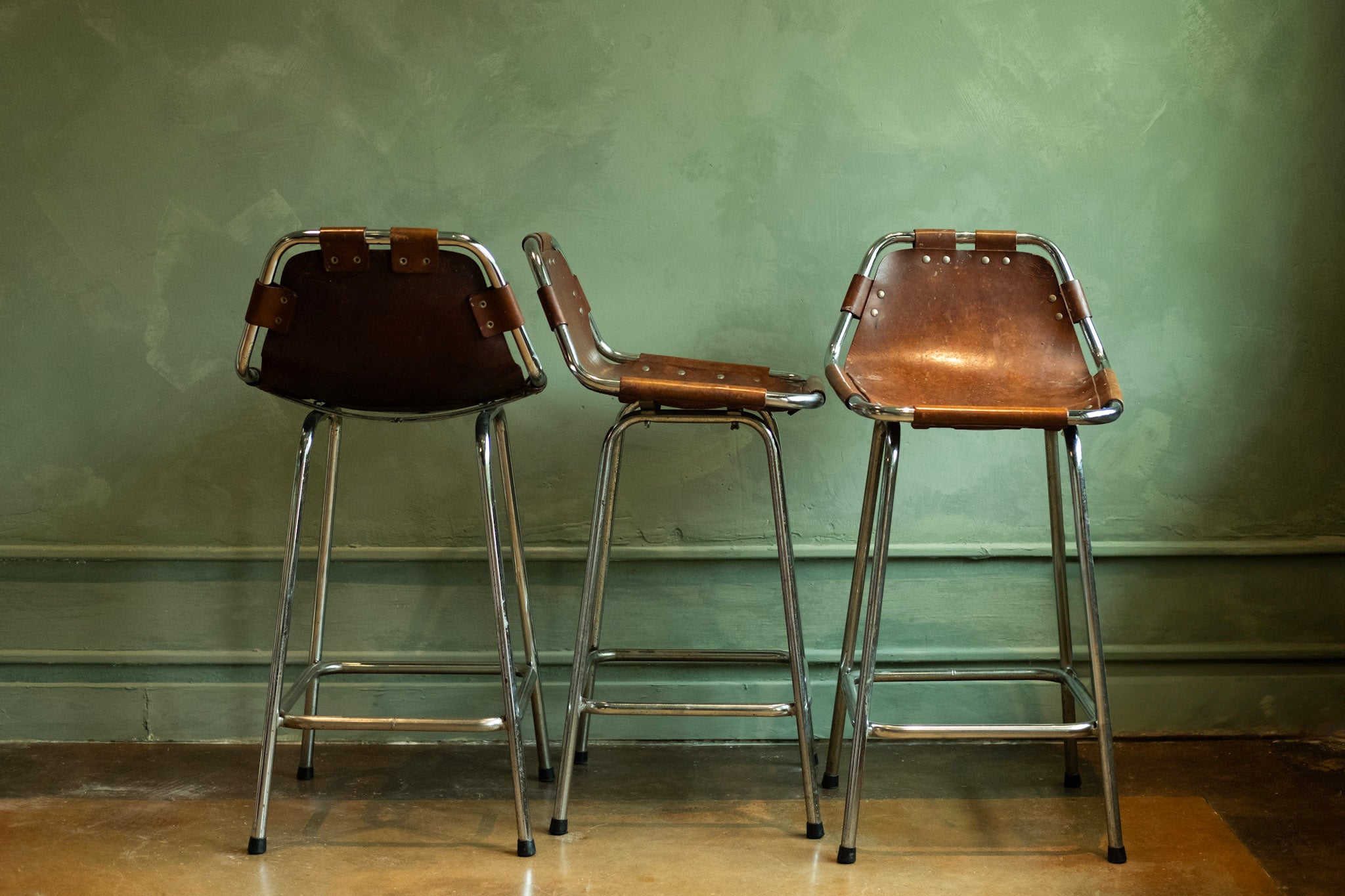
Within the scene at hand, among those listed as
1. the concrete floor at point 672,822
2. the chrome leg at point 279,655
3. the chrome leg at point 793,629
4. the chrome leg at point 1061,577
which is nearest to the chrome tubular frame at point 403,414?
the chrome leg at point 279,655

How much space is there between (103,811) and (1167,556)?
85.0 inches

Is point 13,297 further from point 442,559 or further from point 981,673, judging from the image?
point 981,673

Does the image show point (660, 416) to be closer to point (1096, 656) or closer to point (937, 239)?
point (937, 239)

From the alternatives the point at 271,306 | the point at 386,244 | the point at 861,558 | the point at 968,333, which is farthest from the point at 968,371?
the point at 271,306

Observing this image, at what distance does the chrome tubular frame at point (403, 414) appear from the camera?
5.61 ft

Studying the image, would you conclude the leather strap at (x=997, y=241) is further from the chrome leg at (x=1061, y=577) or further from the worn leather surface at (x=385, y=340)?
the worn leather surface at (x=385, y=340)

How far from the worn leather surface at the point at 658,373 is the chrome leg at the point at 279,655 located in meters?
0.48

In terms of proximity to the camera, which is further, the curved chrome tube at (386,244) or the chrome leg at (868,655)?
the chrome leg at (868,655)

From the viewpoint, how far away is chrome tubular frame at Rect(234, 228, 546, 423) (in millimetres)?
1710

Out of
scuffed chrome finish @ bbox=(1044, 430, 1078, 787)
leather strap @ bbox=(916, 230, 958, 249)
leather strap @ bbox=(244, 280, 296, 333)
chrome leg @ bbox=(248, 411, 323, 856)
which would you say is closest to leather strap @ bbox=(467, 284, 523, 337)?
leather strap @ bbox=(244, 280, 296, 333)

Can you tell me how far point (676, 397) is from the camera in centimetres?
177

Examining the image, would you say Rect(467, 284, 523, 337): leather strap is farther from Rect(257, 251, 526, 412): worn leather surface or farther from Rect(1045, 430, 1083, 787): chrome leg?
Rect(1045, 430, 1083, 787): chrome leg

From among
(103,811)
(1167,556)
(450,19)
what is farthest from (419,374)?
(1167,556)

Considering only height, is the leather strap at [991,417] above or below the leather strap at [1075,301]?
below
